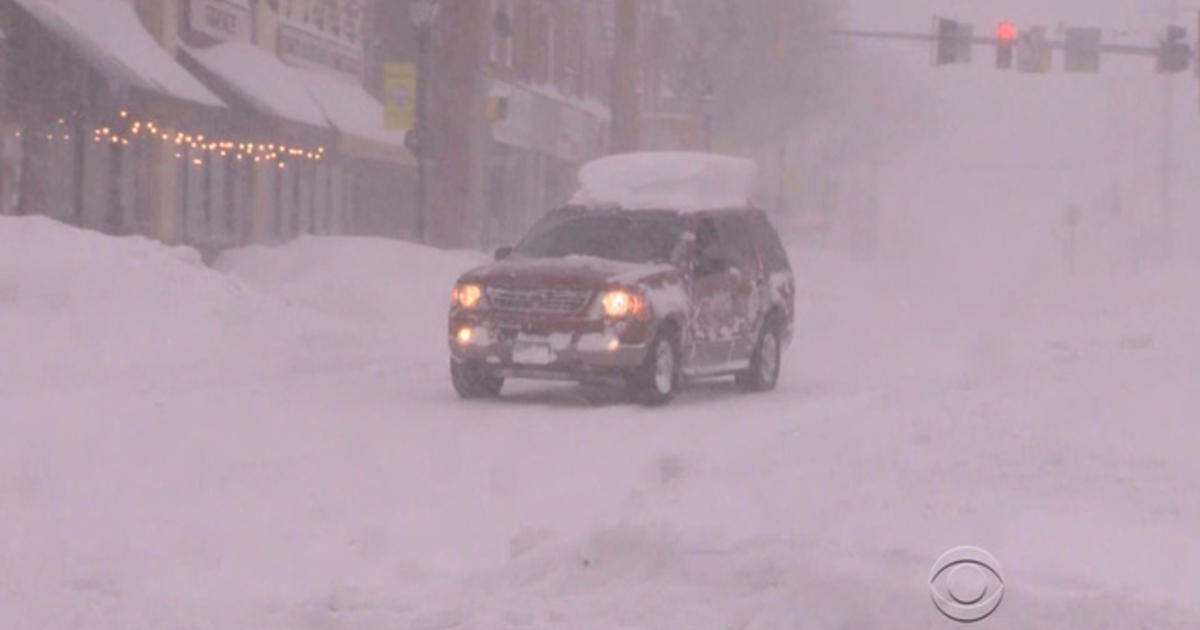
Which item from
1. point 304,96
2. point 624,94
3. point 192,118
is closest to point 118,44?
point 192,118

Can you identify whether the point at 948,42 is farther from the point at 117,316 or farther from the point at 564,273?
the point at 564,273

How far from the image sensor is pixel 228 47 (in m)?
32.6

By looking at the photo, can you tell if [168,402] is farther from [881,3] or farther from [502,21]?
[881,3]

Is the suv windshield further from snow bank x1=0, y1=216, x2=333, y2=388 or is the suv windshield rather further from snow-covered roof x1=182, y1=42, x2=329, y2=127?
snow-covered roof x1=182, y1=42, x2=329, y2=127

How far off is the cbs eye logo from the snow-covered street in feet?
0.22

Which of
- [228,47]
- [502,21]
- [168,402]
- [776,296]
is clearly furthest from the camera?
[502,21]

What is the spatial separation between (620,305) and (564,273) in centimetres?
53

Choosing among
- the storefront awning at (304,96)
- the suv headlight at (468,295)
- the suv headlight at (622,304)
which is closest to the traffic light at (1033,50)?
the storefront awning at (304,96)

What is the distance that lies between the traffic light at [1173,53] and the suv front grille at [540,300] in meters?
23.6

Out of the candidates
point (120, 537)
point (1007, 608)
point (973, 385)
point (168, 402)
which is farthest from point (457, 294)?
point (1007, 608)

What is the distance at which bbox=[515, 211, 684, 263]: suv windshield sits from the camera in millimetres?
17312

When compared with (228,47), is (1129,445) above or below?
below

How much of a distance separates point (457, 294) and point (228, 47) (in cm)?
1694

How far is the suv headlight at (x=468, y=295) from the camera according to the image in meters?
16.6
